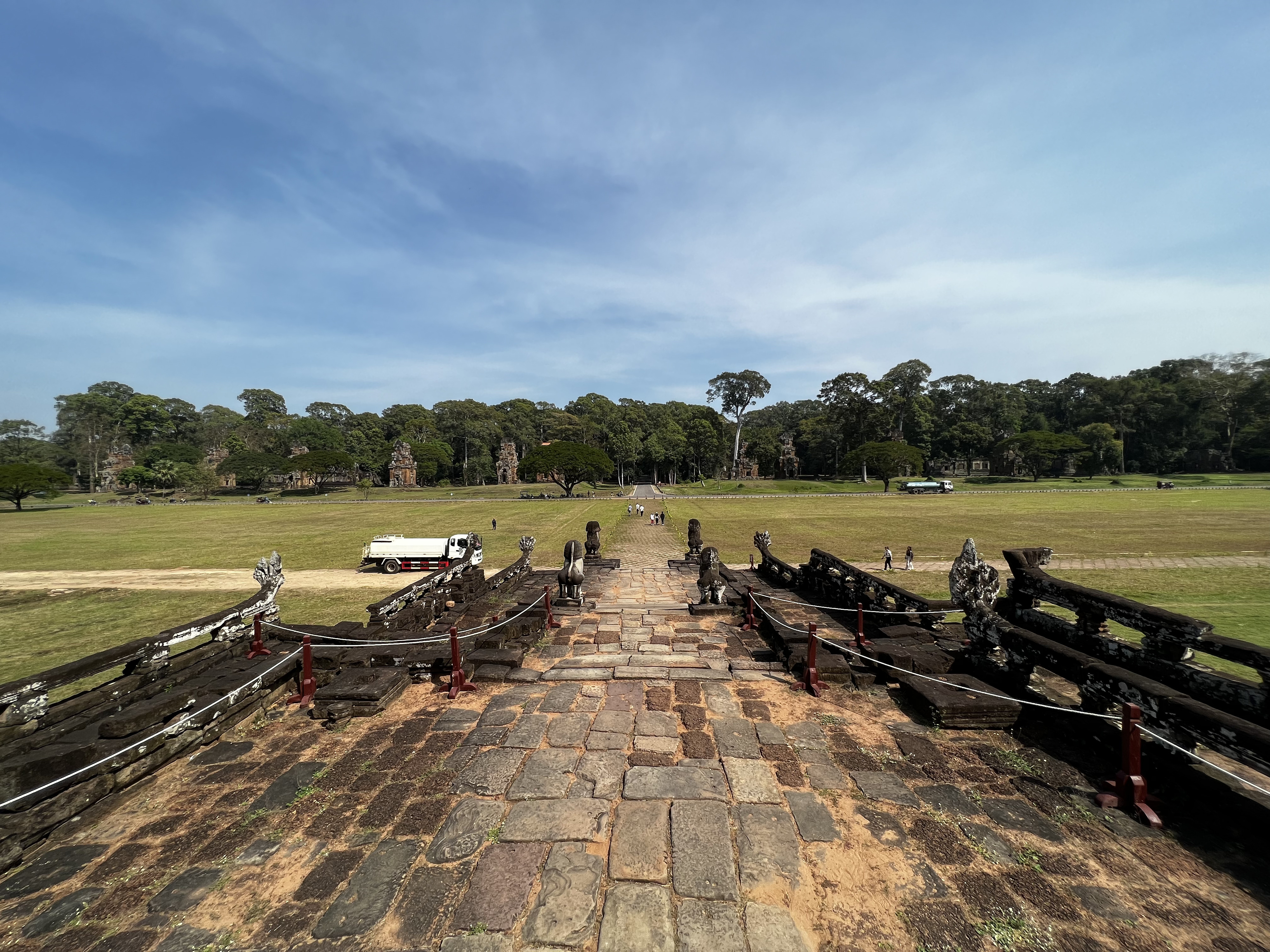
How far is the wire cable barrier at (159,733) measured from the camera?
362 centimetres

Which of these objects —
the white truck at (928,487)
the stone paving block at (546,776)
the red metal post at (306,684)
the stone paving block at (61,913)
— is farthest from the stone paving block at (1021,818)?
the white truck at (928,487)

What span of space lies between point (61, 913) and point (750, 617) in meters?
8.36

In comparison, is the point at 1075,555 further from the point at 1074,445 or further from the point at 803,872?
the point at 1074,445

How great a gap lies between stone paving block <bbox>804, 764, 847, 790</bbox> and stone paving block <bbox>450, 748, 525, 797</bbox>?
2.58m

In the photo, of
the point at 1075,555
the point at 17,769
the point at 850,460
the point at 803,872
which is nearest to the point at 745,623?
the point at 803,872

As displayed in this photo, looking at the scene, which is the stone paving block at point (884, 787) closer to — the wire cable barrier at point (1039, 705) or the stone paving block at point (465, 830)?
the wire cable barrier at point (1039, 705)

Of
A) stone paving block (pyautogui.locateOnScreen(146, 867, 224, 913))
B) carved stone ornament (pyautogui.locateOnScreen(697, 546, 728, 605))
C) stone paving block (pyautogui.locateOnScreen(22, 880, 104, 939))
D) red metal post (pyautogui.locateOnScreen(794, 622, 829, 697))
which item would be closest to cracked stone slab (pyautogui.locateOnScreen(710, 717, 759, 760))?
red metal post (pyautogui.locateOnScreen(794, 622, 829, 697))

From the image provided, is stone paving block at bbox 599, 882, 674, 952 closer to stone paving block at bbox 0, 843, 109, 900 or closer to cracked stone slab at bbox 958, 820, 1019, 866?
cracked stone slab at bbox 958, 820, 1019, 866

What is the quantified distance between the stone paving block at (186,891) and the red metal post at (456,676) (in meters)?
2.71

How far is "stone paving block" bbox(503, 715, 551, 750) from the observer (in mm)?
4816

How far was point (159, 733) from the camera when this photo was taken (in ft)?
14.6

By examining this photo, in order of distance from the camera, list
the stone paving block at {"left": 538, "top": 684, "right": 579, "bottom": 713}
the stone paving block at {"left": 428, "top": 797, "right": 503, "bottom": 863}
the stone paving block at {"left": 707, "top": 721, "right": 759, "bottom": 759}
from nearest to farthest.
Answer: the stone paving block at {"left": 428, "top": 797, "right": 503, "bottom": 863}, the stone paving block at {"left": 707, "top": 721, "right": 759, "bottom": 759}, the stone paving block at {"left": 538, "top": 684, "right": 579, "bottom": 713}

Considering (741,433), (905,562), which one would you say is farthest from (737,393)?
(905,562)

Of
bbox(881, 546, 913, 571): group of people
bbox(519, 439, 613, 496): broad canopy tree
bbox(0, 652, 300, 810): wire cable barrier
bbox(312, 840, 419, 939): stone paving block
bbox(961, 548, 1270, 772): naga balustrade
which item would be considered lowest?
bbox(881, 546, 913, 571): group of people
